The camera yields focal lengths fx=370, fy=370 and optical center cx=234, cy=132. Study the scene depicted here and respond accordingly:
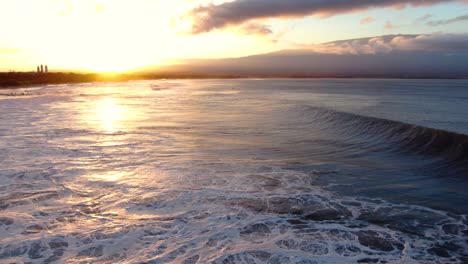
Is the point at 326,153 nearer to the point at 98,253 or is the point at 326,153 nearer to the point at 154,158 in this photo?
the point at 154,158

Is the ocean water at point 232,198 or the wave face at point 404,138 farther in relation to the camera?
the wave face at point 404,138

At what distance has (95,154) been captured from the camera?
42.9 ft

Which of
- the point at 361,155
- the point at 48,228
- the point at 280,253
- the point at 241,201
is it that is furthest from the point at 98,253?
the point at 361,155

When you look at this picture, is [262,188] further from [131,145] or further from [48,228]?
[131,145]

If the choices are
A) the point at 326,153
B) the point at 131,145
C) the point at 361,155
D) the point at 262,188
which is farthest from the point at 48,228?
the point at 361,155

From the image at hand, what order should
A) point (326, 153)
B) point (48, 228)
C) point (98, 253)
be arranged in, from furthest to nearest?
point (326, 153), point (48, 228), point (98, 253)

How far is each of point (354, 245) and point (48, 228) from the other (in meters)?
5.56

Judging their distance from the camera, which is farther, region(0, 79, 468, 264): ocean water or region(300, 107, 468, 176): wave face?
region(300, 107, 468, 176): wave face

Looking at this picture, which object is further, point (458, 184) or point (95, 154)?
point (95, 154)

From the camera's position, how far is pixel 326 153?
46.8ft

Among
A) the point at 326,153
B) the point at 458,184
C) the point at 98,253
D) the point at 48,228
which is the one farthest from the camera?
the point at 326,153

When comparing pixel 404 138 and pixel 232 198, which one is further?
pixel 404 138

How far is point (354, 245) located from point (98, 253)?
4.29 m

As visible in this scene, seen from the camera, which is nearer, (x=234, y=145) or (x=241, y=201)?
(x=241, y=201)
